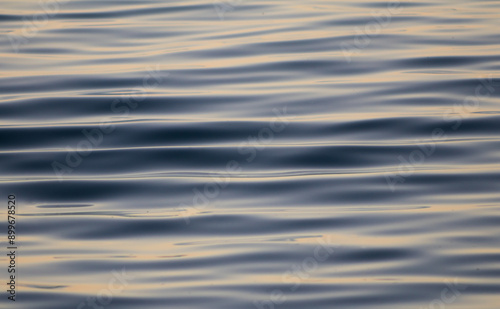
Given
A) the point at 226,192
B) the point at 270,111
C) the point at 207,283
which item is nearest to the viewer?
the point at 207,283

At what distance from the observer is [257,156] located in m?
5.23

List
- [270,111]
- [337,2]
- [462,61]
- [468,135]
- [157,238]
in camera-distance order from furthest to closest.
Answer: [337,2]
[462,61]
[270,111]
[468,135]
[157,238]

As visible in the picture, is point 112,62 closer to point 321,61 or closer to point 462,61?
point 321,61

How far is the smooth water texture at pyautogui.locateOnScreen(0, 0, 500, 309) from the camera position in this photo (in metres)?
3.82

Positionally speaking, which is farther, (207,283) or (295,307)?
(207,283)

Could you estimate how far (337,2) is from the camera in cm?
862

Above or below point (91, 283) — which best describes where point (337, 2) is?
above

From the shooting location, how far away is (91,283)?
12.5ft

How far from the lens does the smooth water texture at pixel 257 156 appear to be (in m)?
3.82

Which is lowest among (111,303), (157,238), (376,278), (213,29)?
(111,303)

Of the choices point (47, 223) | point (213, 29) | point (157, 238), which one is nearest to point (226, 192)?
point (157, 238)

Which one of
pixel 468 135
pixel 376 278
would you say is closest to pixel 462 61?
pixel 468 135

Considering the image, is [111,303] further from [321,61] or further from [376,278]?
[321,61]

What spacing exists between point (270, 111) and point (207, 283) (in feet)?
7.60
